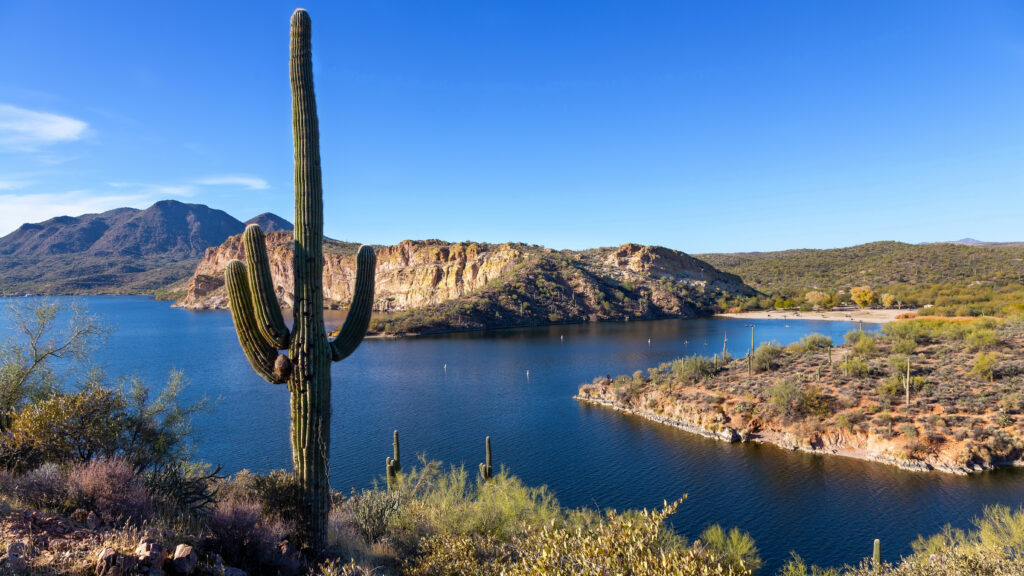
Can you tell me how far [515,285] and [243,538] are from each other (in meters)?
65.4

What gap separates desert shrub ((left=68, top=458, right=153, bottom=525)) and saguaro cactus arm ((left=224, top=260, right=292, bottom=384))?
2.09 m

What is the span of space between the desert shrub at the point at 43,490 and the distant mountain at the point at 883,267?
88959mm

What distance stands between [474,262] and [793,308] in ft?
162

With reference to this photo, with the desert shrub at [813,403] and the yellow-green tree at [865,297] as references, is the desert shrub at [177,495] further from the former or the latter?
the yellow-green tree at [865,297]

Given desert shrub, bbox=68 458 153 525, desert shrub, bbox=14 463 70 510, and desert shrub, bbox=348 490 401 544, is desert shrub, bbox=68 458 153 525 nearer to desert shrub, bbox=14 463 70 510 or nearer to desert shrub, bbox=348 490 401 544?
desert shrub, bbox=14 463 70 510

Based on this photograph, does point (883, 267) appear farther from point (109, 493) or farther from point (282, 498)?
point (109, 493)

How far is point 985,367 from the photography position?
74.8 ft

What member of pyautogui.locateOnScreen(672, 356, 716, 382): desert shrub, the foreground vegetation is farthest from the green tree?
pyautogui.locateOnScreen(672, 356, 716, 382): desert shrub

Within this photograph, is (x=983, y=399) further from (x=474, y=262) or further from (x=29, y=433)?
(x=474, y=262)

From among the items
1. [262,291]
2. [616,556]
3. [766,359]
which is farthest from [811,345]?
[262,291]

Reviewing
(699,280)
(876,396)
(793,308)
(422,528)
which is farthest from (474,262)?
(422,528)

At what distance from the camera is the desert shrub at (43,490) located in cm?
613

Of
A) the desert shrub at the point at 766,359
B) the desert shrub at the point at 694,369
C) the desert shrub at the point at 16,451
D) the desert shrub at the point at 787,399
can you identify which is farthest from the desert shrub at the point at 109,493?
the desert shrub at the point at 766,359

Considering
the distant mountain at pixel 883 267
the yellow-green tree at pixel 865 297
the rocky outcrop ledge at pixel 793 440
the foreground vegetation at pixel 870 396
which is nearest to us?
the rocky outcrop ledge at pixel 793 440
